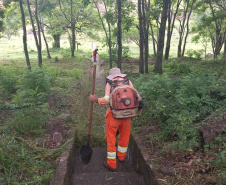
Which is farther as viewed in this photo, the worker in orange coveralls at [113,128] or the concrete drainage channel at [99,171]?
the worker in orange coveralls at [113,128]

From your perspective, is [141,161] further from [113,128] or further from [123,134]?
[113,128]

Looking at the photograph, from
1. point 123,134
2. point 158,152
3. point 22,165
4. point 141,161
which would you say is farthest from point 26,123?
point 158,152

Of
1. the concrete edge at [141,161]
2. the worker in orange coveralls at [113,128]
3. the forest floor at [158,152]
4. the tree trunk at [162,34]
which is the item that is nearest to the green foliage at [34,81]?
the forest floor at [158,152]

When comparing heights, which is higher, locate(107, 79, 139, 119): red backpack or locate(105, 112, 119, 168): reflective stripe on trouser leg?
locate(107, 79, 139, 119): red backpack

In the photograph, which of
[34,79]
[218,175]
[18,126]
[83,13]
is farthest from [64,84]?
[83,13]

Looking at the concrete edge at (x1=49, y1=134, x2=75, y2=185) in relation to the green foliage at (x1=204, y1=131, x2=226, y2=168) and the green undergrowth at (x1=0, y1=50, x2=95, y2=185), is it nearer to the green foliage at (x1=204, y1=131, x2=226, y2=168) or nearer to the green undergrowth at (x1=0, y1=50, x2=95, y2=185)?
the green undergrowth at (x1=0, y1=50, x2=95, y2=185)

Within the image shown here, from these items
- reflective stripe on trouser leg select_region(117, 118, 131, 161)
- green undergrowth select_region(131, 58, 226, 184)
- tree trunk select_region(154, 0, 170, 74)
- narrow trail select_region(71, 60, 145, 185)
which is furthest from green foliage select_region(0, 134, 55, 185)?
tree trunk select_region(154, 0, 170, 74)

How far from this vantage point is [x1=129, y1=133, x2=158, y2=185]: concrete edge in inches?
140

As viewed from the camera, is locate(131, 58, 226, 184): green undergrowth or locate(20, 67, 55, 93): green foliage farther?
locate(20, 67, 55, 93): green foliage

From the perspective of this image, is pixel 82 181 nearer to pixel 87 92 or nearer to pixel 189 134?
pixel 189 134

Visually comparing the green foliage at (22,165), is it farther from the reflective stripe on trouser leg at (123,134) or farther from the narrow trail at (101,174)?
the reflective stripe on trouser leg at (123,134)

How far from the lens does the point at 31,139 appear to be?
15.1 feet

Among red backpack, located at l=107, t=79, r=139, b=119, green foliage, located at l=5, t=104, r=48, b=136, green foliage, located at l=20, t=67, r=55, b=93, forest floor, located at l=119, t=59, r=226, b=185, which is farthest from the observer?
green foliage, located at l=20, t=67, r=55, b=93

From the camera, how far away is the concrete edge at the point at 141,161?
11.7 ft
